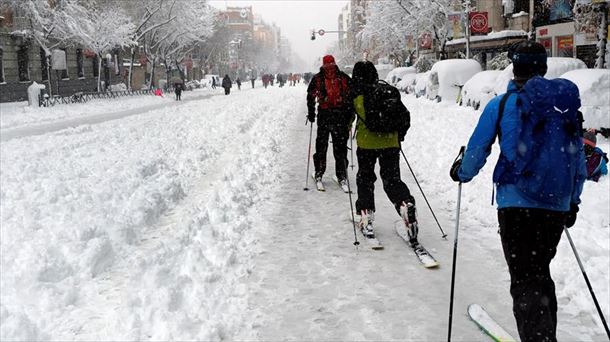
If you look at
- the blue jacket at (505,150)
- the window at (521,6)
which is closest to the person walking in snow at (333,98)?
the blue jacket at (505,150)

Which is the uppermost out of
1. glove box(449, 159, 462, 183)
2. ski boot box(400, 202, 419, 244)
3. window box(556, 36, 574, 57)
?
window box(556, 36, 574, 57)

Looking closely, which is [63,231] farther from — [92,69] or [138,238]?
[92,69]

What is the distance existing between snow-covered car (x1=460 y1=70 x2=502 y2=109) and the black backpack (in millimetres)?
12111

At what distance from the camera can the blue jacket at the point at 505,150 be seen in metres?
2.87

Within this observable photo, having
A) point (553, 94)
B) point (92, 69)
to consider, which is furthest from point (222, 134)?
point (92, 69)

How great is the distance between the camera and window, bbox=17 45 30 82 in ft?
120

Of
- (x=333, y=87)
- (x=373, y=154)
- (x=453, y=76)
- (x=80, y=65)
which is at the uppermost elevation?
(x=80, y=65)

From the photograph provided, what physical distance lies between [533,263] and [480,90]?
15.5 m

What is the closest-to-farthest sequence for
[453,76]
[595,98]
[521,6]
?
[595,98], [453,76], [521,6]

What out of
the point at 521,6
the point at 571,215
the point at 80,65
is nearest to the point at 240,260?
the point at 571,215

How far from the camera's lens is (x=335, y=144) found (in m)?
8.34

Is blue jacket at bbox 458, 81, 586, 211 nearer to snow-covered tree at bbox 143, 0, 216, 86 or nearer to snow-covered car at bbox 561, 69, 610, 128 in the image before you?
snow-covered car at bbox 561, 69, 610, 128

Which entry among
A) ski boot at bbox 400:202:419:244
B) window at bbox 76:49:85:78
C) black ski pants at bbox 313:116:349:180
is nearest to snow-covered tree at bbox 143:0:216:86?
window at bbox 76:49:85:78

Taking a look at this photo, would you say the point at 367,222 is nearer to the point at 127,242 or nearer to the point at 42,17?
the point at 127,242
